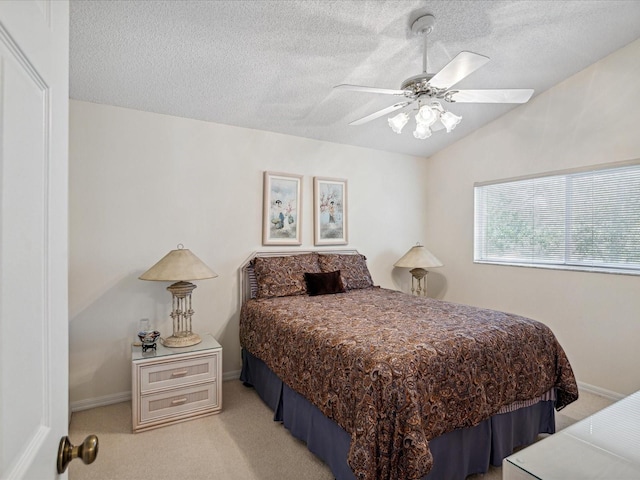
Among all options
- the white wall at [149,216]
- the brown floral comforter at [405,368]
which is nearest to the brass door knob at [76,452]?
the brown floral comforter at [405,368]

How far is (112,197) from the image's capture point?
299cm

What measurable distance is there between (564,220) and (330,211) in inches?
93.4

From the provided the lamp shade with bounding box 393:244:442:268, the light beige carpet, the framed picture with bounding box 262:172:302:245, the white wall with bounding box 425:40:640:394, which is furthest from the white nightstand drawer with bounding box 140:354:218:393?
the white wall with bounding box 425:40:640:394

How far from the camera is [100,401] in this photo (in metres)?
2.93

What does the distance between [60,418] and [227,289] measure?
2793 mm

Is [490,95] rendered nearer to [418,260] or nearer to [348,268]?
[348,268]

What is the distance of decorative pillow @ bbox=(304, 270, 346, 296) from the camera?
348 centimetres

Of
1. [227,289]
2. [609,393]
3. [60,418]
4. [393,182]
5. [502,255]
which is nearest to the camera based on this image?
[60,418]

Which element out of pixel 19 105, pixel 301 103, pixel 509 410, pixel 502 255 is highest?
pixel 301 103

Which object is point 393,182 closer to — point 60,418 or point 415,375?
point 415,375

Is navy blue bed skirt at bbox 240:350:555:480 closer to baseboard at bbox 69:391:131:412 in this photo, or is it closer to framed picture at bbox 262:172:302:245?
baseboard at bbox 69:391:131:412

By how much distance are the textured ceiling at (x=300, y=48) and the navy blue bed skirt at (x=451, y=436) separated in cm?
237

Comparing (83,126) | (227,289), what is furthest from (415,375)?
(83,126)

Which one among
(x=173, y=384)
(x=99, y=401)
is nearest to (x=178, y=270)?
(x=173, y=384)
